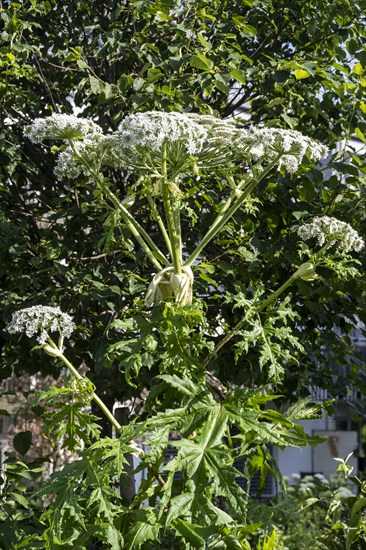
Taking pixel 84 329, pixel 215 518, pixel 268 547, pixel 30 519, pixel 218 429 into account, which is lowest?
pixel 30 519

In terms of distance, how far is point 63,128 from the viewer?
9.12ft

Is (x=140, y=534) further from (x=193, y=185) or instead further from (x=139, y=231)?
(x=193, y=185)

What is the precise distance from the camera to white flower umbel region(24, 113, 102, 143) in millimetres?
2779

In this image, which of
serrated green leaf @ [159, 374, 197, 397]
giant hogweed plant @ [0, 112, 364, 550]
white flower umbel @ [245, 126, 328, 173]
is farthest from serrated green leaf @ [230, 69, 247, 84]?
serrated green leaf @ [159, 374, 197, 397]

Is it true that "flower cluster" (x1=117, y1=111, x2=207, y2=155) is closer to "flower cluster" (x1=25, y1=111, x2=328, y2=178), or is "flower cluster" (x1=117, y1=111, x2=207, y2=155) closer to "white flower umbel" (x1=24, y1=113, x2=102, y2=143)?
"flower cluster" (x1=25, y1=111, x2=328, y2=178)

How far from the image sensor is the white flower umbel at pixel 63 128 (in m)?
2.78

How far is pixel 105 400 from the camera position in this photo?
4816mm

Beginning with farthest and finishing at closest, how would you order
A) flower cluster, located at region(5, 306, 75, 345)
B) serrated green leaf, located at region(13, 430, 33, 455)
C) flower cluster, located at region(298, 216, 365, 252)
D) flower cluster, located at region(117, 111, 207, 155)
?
serrated green leaf, located at region(13, 430, 33, 455) → flower cluster, located at region(298, 216, 365, 252) → flower cluster, located at region(5, 306, 75, 345) → flower cluster, located at region(117, 111, 207, 155)

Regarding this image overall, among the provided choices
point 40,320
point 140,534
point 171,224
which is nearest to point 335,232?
point 171,224

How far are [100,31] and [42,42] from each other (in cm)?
57

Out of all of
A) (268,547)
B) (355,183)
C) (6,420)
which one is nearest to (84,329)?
(355,183)

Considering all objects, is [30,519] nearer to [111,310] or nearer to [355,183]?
[111,310]

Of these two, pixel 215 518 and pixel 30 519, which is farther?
pixel 30 519

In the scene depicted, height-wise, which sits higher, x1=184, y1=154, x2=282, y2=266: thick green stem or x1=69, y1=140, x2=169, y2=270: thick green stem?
x1=184, y1=154, x2=282, y2=266: thick green stem
